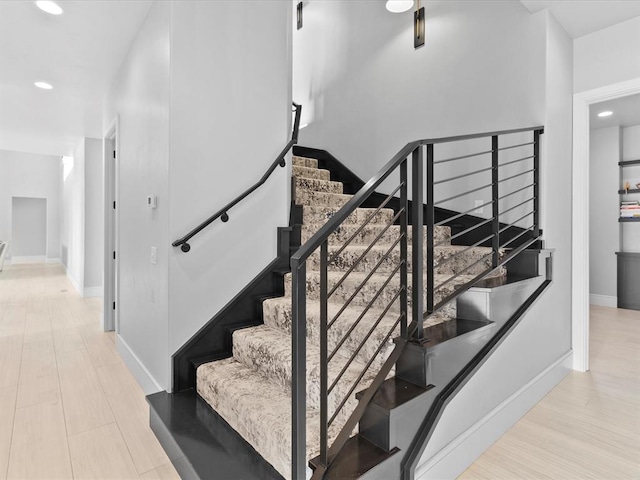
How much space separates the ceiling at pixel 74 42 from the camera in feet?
8.40

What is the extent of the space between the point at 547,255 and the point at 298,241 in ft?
5.95

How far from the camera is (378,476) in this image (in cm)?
138

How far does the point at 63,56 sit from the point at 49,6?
2.62 feet

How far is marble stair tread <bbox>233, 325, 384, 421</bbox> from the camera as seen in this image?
165cm

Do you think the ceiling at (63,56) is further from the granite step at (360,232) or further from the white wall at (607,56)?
the white wall at (607,56)

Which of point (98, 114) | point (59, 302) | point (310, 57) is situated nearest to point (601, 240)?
point (310, 57)

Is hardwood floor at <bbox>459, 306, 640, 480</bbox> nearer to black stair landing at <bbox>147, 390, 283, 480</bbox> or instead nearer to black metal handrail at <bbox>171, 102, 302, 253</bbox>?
black stair landing at <bbox>147, 390, 283, 480</bbox>

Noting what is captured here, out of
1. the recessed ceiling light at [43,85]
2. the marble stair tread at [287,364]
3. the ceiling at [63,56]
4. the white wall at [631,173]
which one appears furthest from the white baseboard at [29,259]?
the white wall at [631,173]

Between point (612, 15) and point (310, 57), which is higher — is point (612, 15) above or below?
below

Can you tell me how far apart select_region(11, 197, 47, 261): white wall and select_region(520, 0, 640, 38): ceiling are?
47.2 ft

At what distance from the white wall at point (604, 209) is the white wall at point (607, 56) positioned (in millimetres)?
3318

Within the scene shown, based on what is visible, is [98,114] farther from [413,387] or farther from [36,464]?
[413,387]

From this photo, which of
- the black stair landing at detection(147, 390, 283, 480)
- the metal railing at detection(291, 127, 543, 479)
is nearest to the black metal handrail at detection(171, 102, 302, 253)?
the metal railing at detection(291, 127, 543, 479)

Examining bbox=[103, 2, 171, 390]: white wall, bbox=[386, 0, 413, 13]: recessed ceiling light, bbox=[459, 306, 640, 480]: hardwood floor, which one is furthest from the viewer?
bbox=[386, 0, 413, 13]: recessed ceiling light
